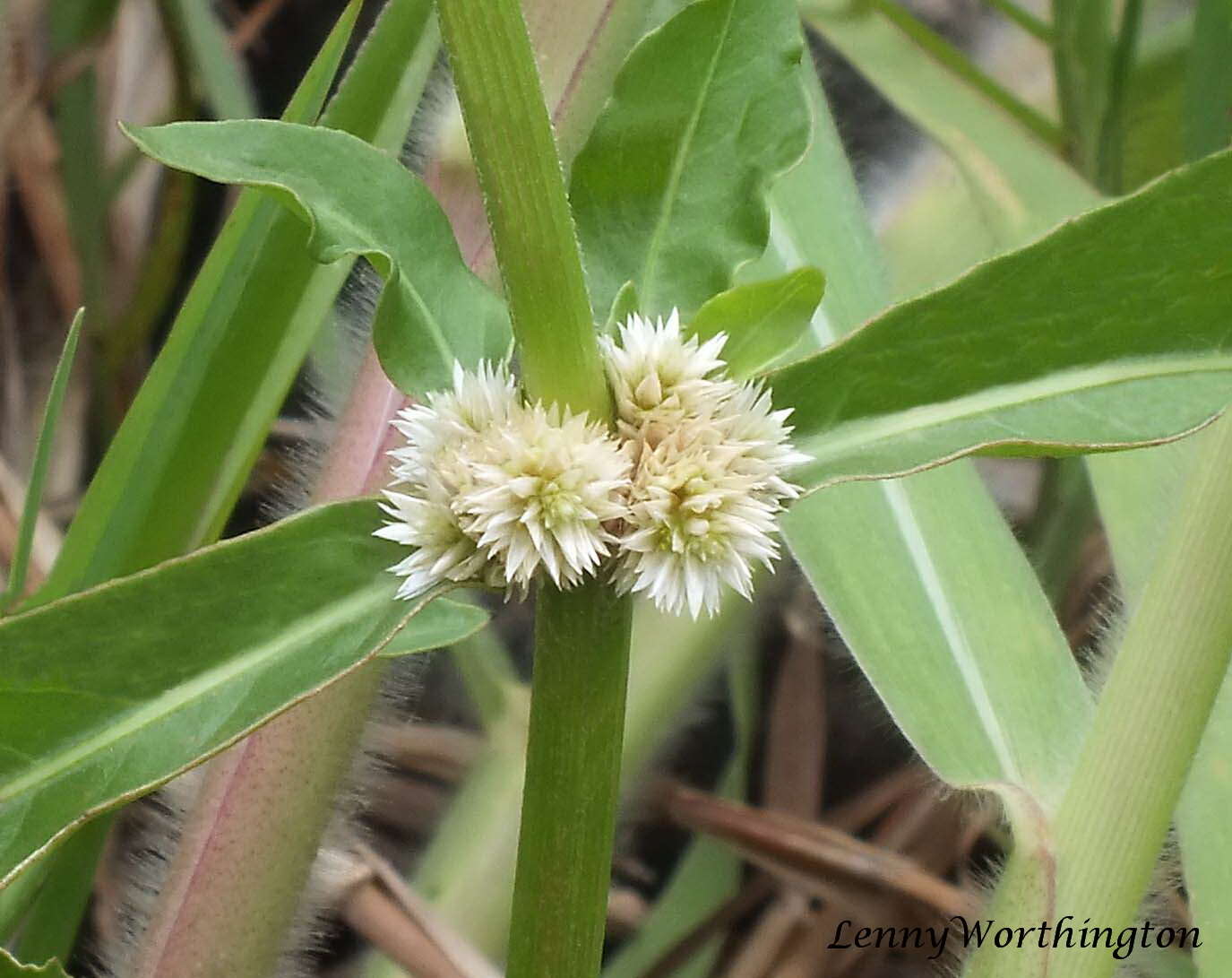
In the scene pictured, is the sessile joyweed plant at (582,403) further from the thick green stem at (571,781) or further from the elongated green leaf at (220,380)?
the elongated green leaf at (220,380)

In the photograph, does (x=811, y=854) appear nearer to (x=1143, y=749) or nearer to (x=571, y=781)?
(x=1143, y=749)

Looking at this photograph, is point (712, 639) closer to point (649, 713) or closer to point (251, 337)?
point (649, 713)

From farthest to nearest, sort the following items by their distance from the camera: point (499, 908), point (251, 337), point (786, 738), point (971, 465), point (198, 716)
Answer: point (786, 738)
point (499, 908)
point (971, 465)
point (251, 337)
point (198, 716)

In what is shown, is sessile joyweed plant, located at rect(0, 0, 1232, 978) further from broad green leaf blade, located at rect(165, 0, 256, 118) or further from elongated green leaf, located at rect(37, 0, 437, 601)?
broad green leaf blade, located at rect(165, 0, 256, 118)

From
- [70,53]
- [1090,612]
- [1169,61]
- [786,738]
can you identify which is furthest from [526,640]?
[1169,61]

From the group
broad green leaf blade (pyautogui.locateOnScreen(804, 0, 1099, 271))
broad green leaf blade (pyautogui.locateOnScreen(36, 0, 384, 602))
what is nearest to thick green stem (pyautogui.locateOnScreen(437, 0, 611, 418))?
broad green leaf blade (pyautogui.locateOnScreen(36, 0, 384, 602))
